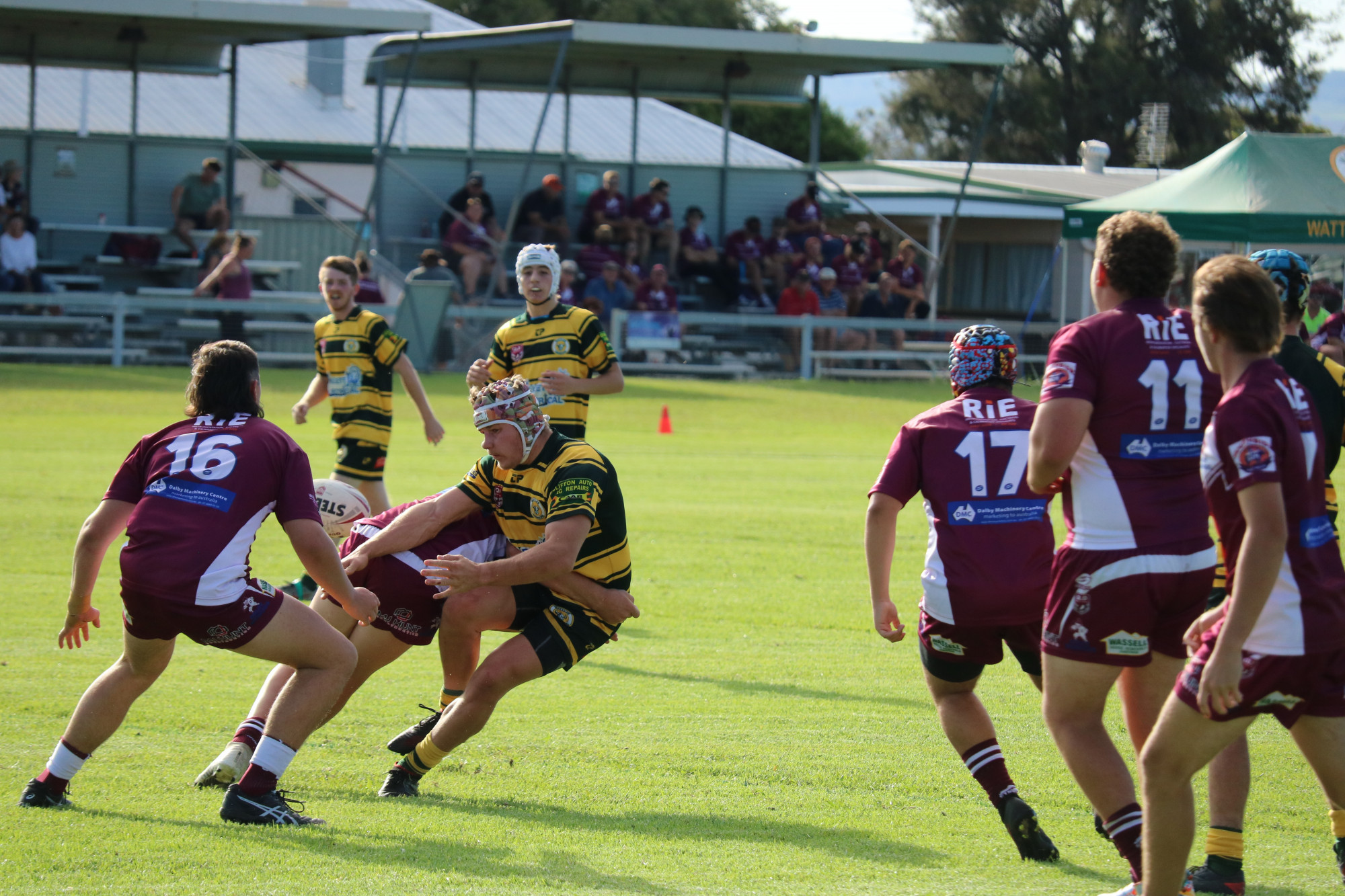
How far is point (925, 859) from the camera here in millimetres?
4980

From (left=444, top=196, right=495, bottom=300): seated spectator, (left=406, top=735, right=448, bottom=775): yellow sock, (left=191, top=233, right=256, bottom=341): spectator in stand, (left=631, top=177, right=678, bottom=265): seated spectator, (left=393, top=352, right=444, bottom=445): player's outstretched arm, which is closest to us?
(left=406, top=735, right=448, bottom=775): yellow sock

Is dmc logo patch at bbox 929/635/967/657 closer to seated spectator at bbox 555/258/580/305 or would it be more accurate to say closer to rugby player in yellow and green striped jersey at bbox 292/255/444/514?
rugby player in yellow and green striped jersey at bbox 292/255/444/514

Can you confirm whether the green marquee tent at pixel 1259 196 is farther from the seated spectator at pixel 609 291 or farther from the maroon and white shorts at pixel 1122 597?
the maroon and white shorts at pixel 1122 597

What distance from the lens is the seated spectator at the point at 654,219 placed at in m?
28.4

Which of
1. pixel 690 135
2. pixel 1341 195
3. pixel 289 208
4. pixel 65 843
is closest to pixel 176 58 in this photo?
pixel 289 208

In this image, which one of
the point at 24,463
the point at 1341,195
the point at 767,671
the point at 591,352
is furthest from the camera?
the point at 1341,195

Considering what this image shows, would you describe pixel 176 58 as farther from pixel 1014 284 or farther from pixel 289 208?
pixel 1014 284

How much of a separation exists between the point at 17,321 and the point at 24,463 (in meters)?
8.85

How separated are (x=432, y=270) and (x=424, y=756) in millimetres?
20467

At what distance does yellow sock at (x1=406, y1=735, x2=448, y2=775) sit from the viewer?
222 inches

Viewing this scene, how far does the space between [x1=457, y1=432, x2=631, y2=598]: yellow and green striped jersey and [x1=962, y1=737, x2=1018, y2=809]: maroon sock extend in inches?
61.8

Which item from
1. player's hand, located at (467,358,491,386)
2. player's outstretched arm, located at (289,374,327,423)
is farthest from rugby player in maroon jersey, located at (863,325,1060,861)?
player's outstretched arm, located at (289,374,327,423)

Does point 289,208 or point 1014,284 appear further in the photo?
point 1014,284

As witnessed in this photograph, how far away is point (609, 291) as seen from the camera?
25812 mm
